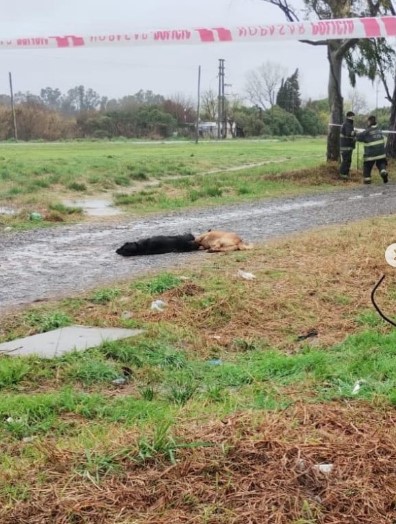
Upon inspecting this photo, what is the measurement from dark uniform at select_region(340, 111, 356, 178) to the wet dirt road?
253cm

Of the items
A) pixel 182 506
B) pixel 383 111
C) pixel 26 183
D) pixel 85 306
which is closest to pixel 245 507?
pixel 182 506

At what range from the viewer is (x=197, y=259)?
7859 mm

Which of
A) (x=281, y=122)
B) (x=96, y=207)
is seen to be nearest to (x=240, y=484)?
(x=96, y=207)

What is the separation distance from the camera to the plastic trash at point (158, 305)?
229 inches

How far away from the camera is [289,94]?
7706 centimetres

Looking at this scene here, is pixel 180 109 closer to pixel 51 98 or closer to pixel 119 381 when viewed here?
pixel 51 98

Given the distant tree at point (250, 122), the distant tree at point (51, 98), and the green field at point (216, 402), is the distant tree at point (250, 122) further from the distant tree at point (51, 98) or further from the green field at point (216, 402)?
the green field at point (216, 402)

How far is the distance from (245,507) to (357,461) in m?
0.56

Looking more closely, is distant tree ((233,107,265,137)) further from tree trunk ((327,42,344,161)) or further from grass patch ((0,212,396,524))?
grass patch ((0,212,396,524))

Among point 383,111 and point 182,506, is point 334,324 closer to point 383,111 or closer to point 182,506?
point 182,506

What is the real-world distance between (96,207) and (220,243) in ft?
19.6

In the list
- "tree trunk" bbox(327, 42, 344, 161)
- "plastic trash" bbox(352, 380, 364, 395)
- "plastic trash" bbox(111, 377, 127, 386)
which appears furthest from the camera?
"tree trunk" bbox(327, 42, 344, 161)

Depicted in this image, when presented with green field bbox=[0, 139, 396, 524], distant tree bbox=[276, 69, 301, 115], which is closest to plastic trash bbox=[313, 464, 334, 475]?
green field bbox=[0, 139, 396, 524]

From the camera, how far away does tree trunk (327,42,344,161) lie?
1930 centimetres
